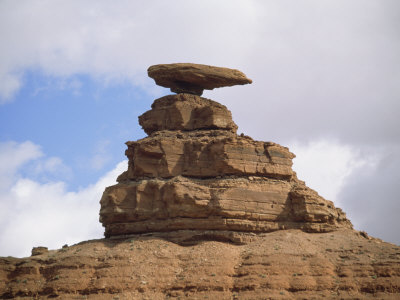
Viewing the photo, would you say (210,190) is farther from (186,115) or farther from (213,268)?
(186,115)

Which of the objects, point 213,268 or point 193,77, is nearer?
point 213,268

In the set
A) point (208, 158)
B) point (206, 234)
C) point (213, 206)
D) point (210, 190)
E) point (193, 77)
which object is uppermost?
point (193, 77)

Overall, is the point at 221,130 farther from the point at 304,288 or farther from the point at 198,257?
the point at 304,288

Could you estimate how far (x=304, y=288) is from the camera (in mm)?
33562

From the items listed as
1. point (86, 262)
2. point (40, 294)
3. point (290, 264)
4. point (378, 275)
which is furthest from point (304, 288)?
point (40, 294)

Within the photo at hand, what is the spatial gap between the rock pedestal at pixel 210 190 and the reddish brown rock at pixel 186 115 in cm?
90

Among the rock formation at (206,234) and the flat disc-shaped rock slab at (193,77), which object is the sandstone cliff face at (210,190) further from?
the flat disc-shaped rock slab at (193,77)

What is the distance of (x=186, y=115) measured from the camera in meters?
46.4

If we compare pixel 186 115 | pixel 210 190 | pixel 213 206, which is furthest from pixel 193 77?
pixel 213 206

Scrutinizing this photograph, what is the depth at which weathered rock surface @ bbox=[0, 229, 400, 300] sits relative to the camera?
33656 millimetres

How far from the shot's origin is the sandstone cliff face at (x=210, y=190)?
40.4 meters

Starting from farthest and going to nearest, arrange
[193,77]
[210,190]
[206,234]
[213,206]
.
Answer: [193,77] → [210,190] → [213,206] → [206,234]

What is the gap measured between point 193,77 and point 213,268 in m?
19.3

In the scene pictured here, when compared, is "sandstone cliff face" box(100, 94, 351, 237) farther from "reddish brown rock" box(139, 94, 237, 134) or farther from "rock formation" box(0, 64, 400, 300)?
"reddish brown rock" box(139, 94, 237, 134)
